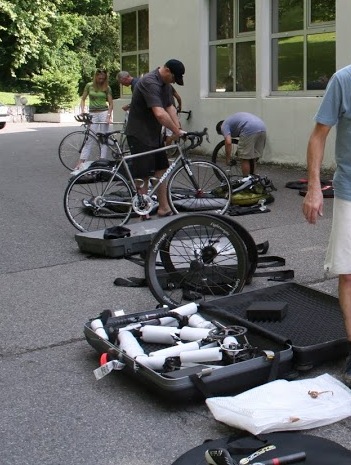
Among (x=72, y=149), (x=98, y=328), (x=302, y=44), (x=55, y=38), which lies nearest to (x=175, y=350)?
(x=98, y=328)

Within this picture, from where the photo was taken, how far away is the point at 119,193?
28.3 feet

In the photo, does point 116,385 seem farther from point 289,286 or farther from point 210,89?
point 210,89

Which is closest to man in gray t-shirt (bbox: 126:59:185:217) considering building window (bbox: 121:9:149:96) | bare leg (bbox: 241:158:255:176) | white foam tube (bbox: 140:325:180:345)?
Result: bare leg (bbox: 241:158:255:176)

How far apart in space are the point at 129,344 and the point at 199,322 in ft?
1.72

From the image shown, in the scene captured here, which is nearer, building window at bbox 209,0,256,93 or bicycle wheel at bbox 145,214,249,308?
bicycle wheel at bbox 145,214,249,308

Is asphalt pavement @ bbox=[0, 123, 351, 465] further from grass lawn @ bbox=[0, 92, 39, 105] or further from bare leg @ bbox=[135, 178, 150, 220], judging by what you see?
grass lawn @ bbox=[0, 92, 39, 105]

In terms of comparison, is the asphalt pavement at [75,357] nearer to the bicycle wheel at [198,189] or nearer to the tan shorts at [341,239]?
the bicycle wheel at [198,189]

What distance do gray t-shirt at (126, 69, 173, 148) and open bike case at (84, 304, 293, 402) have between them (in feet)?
14.5

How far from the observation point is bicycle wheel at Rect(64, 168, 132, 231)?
8.45 m

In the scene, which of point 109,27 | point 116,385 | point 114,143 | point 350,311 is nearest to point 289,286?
point 350,311

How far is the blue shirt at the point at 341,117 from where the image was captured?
3.88 m

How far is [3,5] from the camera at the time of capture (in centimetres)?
3919

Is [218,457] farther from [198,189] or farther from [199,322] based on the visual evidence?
[198,189]

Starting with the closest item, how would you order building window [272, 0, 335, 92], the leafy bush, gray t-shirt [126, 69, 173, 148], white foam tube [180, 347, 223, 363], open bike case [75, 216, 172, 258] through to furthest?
white foam tube [180, 347, 223, 363] → open bike case [75, 216, 172, 258] → gray t-shirt [126, 69, 173, 148] → building window [272, 0, 335, 92] → the leafy bush
